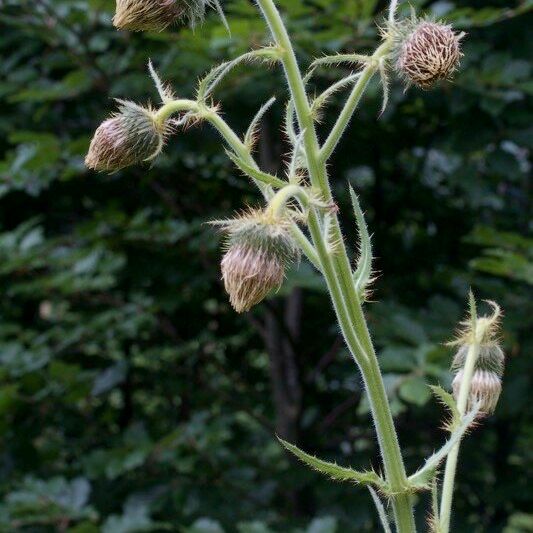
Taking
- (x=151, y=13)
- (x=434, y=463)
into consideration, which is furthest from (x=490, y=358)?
(x=151, y=13)

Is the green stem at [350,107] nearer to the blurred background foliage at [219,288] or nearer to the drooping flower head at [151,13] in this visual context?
the drooping flower head at [151,13]

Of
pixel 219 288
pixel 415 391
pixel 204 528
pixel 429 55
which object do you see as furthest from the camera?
pixel 219 288

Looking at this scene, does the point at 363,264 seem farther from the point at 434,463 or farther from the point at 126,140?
the point at 126,140

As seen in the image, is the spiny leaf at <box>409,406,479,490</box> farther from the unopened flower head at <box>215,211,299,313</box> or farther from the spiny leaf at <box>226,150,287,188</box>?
the spiny leaf at <box>226,150,287,188</box>

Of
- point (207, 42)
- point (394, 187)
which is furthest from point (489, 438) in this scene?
point (207, 42)

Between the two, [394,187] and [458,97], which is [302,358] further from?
[458,97]

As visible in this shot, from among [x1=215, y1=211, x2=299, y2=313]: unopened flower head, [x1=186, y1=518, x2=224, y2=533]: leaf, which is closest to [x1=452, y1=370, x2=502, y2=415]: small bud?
[x1=215, y1=211, x2=299, y2=313]: unopened flower head
